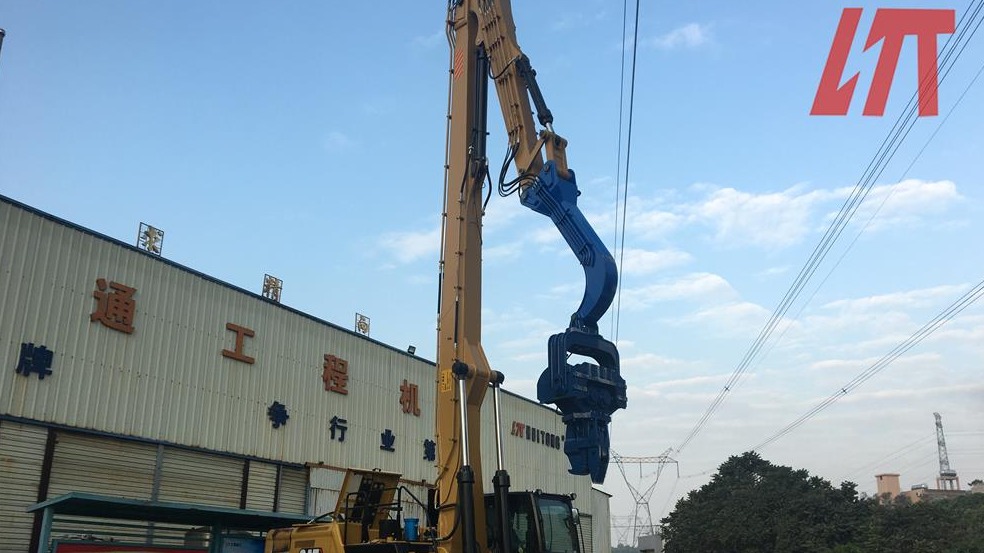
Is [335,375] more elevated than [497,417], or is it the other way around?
[335,375]

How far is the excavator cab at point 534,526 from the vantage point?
10.8 metres

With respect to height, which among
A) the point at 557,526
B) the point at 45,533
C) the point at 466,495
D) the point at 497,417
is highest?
the point at 497,417

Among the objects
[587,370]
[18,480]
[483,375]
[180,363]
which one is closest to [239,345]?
[180,363]

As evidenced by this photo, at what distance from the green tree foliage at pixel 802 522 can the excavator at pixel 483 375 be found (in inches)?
1418

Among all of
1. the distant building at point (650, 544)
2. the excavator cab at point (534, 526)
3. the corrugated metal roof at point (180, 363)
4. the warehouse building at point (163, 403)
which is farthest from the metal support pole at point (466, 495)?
the distant building at point (650, 544)

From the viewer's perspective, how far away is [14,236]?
1722 cm

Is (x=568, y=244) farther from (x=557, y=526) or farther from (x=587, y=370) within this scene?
(x=557, y=526)

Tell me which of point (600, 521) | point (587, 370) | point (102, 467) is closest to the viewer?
point (587, 370)

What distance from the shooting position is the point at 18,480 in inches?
655

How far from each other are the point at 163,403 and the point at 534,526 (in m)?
12.8

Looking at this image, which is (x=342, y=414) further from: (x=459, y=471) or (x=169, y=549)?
(x=459, y=471)

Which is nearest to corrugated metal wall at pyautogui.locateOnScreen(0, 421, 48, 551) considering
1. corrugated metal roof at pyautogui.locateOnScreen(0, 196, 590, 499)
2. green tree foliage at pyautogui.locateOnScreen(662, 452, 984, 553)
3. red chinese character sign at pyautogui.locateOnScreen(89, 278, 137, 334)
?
corrugated metal roof at pyautogui.locateOnScreen(0, 196, 590, 499)

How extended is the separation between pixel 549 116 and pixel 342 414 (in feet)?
48.8

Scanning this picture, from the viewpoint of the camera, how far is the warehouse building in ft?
54.0
